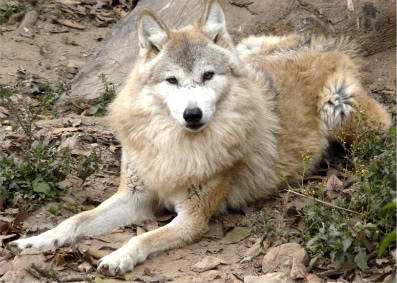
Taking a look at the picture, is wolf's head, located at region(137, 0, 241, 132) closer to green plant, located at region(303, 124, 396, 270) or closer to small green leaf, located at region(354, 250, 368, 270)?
Answer: green plant, located at region(303, 124, 396, 270)

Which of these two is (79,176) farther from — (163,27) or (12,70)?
(12,70)

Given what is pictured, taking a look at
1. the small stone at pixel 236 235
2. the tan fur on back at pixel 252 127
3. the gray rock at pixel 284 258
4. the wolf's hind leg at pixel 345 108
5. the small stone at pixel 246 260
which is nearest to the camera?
the gray rock at pixel 284 258

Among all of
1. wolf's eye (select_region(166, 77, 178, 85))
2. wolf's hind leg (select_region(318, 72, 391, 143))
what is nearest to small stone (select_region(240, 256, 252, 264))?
wolf's eye (select_region(166, 77, 178, 85))

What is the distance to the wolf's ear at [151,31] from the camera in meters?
6.04

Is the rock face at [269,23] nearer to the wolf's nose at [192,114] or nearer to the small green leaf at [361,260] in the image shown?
the wolf's nose at [192,114]

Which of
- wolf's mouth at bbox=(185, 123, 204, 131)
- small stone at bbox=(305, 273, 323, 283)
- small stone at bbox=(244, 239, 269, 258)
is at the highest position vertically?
wolf's mouth at bbox=(185, 123, 204, 131)

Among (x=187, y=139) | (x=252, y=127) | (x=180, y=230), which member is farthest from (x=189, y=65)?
(x=180, y=230)

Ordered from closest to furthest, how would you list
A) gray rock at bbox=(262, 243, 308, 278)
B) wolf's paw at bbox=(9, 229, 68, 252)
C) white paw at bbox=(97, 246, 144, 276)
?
gray rock at bbox=(262, 243, 308, 278) < white paw at bbox=(97, 246, 144, 276) < wolf's paw at bbox=(9, 229, 68, 252)

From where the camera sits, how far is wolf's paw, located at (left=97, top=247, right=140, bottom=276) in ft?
17.3

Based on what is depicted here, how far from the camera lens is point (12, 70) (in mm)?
9188

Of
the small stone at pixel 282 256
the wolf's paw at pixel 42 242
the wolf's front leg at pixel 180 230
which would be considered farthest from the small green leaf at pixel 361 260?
the wolf's paw at pixel 42 242

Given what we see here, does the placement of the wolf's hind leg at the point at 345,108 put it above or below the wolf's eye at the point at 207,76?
below

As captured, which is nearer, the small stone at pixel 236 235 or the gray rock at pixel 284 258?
the gray rock at pixel 284 258

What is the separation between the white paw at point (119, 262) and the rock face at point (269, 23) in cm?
337
